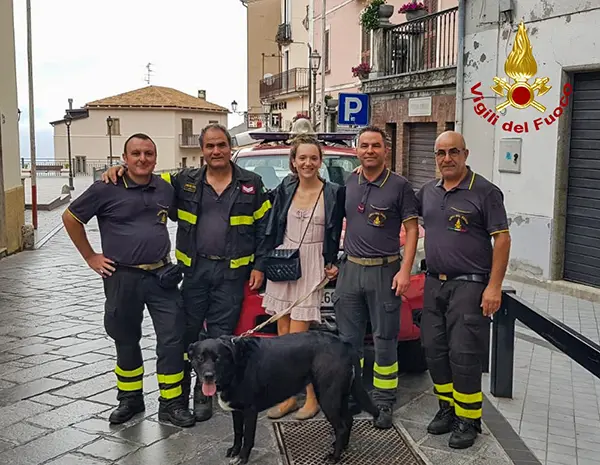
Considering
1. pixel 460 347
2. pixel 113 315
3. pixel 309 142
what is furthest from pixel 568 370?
pixel 113 315

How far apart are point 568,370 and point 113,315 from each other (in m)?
4.08

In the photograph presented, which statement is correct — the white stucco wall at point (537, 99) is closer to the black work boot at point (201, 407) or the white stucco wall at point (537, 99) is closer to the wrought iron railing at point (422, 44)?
the wrought iron railing at point (422, 44)

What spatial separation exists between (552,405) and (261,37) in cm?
5312

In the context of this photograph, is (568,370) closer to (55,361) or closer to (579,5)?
(55,361)

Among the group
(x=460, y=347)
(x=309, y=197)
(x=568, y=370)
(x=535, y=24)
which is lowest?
(x=568, y=370)

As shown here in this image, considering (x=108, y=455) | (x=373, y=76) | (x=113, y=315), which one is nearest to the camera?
(x=108, y=455)

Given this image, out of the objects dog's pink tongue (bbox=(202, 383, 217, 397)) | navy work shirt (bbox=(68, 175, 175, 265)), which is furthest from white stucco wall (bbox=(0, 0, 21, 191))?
dog's pink tongue (bbox=(202, 383, 217, 397))

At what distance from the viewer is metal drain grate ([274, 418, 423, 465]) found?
13.9 ft

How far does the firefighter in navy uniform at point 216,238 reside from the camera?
15.7 feet

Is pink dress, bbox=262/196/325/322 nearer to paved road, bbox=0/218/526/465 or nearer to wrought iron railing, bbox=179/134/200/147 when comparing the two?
paved road, bbox=0/218/526/465

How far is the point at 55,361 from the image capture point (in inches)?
244

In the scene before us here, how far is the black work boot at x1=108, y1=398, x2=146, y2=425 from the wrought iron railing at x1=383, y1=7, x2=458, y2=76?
12.1 m

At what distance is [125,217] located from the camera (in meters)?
4.61

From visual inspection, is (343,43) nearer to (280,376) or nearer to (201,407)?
(201,407)
